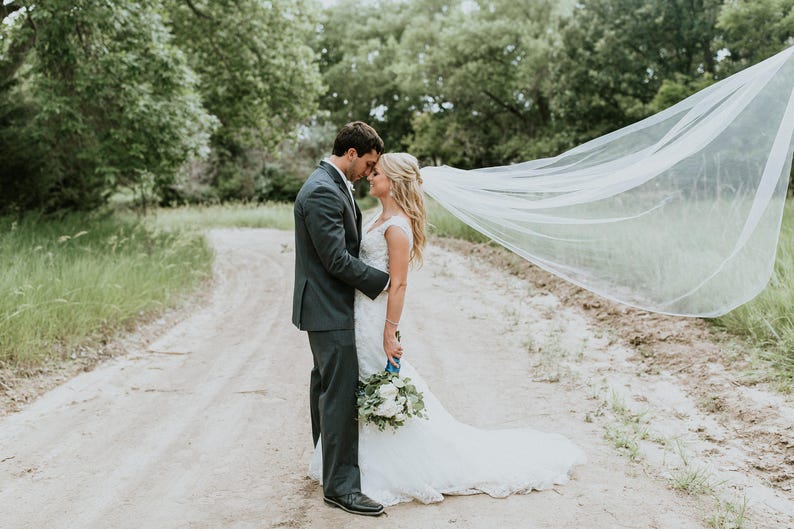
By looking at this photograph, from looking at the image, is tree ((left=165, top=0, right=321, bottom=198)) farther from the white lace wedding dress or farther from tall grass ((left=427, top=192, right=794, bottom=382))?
the white lace wedding dress

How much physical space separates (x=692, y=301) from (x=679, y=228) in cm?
64

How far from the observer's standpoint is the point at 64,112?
31.6 ft

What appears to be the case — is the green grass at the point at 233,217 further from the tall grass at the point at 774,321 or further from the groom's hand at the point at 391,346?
the groom's hand at the point at 391,346

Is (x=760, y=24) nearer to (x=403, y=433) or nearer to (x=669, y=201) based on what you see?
(x=669, y=201)

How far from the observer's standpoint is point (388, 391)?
3.62 meters

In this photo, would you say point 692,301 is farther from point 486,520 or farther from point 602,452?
point 486,520

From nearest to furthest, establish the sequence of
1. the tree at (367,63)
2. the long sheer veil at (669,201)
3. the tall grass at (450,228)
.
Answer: the long sheer veil at (669,201) → the tall grass at (450,228) → the tree at (367,63)

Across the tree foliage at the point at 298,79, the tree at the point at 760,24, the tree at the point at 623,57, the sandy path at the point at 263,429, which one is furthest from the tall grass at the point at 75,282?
the tree at the point at 623,57

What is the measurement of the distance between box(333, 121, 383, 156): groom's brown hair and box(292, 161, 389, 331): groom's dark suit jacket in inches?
5.2

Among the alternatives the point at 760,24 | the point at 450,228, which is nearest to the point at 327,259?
the point at 450,228

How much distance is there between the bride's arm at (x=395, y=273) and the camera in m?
3.68

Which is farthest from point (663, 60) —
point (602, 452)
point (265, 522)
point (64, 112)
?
point (265, 522)

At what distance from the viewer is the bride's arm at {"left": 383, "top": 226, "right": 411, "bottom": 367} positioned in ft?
12.1

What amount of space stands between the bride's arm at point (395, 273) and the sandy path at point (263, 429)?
1.03m
